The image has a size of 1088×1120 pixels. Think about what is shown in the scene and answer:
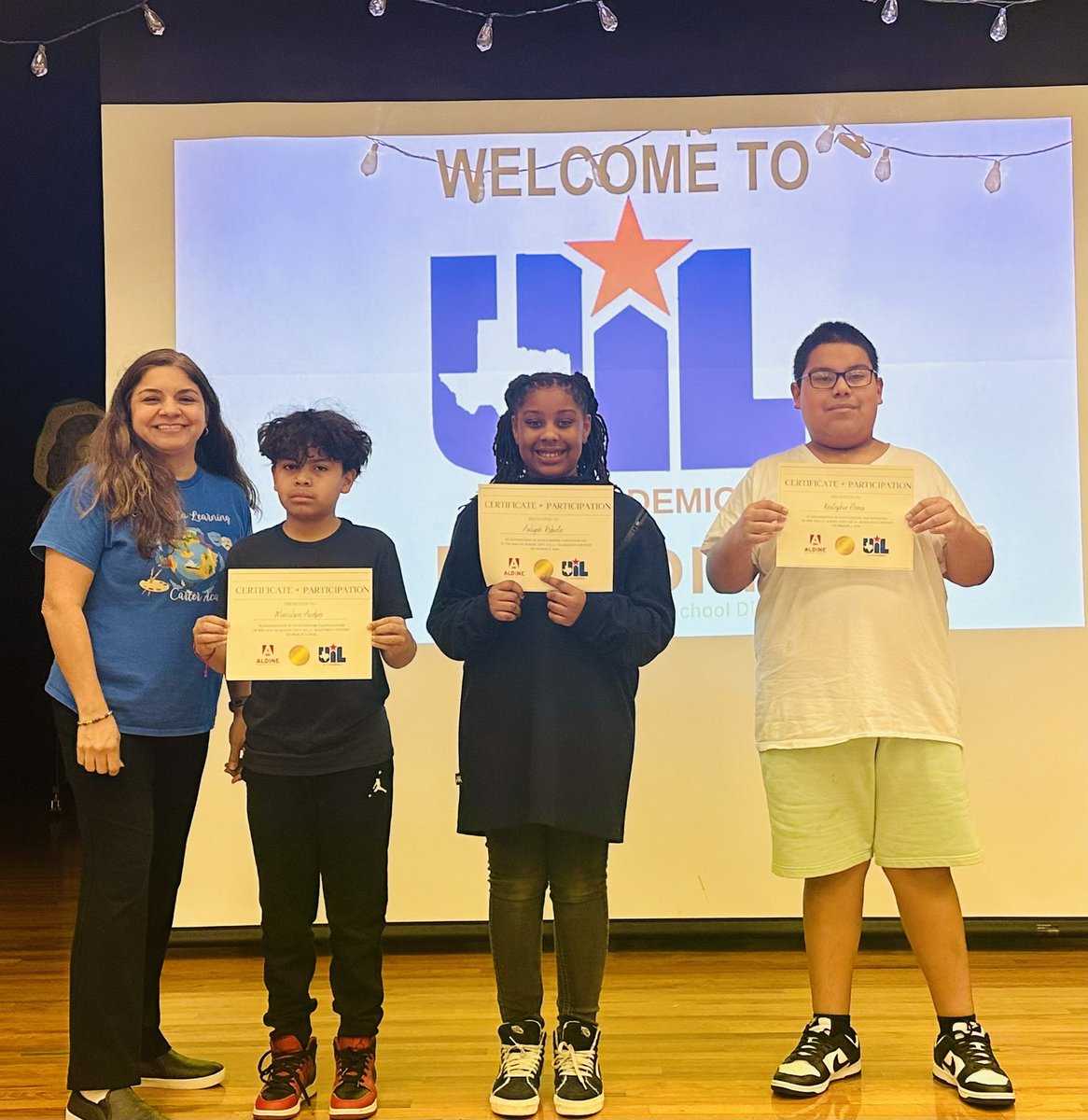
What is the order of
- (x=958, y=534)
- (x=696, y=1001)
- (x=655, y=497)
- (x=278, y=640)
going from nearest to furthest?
(x=278, y=640)
(x=958, y=534)
(x=696, y=1001)
(x=655, y=497)

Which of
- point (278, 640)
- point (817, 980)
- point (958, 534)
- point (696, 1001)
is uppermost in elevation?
point (958, 534)

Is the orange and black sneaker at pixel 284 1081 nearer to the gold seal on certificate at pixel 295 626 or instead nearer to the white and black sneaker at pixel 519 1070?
the white and black sneaker at pixel 519 1070

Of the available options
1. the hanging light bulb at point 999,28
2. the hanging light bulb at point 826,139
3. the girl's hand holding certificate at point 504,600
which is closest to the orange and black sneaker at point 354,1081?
the girl's hand holding certificate at point 504,600

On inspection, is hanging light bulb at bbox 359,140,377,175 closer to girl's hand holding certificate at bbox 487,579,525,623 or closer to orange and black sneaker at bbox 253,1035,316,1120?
girl's hand holding certificate at bbox 487,579,525,623

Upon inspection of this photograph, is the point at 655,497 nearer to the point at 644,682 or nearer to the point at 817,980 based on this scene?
the point at 644,682

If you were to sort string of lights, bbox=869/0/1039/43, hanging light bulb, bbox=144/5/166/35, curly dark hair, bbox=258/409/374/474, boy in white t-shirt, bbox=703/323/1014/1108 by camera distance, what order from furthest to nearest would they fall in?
hanging light bulb, bbox=144/5/166/35 < string of lights, bbox=869/0/1039/43 < boy in white t-shirt, bbox=703/323/1014/1108 < curly dark hair, bbox=258/409/374/474

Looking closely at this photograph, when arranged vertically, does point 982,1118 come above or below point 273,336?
below

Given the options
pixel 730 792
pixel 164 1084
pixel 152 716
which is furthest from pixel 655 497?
pixel 164 1084

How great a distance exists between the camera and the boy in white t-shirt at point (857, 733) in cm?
249

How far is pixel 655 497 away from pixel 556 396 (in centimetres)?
123

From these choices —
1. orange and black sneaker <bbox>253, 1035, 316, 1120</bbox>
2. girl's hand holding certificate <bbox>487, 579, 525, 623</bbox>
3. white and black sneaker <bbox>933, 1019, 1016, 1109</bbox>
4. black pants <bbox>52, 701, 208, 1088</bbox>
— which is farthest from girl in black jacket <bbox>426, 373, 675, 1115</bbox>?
white and black sneaker <bbox>933, 1019, 1016, 1109</bbox>

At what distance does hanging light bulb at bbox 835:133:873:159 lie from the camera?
3.60m

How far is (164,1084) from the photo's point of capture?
8.50ft

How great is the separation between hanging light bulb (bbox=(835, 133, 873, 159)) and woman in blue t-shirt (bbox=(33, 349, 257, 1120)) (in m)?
2.13
